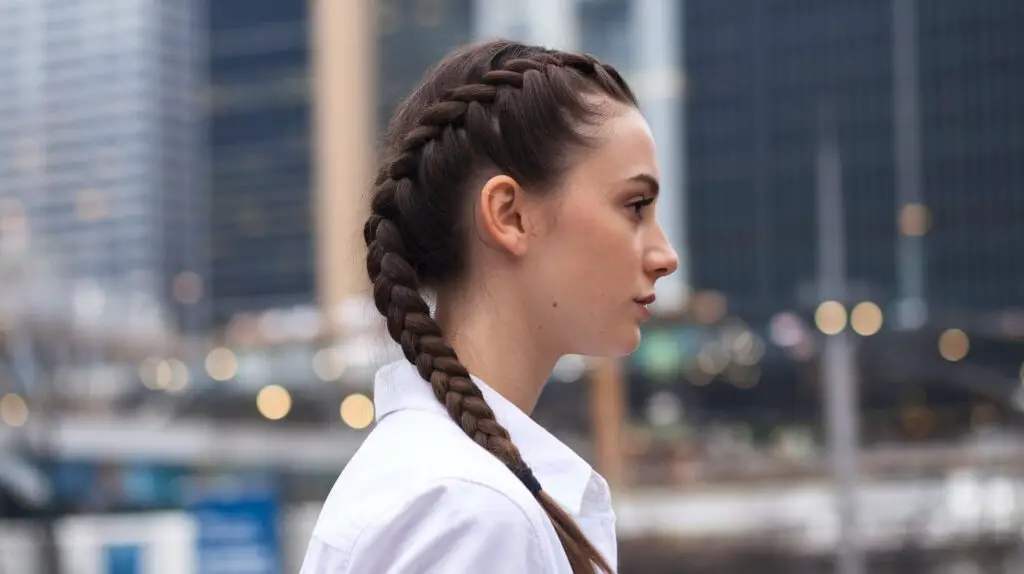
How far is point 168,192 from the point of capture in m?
82.3

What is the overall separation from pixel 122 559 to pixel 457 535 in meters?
7.44

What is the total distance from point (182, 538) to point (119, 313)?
149 feet

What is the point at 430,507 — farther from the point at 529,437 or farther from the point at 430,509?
the point at 529,437

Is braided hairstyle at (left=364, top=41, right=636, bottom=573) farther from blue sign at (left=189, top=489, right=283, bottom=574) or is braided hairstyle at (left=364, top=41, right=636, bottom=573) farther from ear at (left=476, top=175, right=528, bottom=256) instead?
blue sign at (left=189, top=489, right=283, bottom=574)

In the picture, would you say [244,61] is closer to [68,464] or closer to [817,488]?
[68,464]

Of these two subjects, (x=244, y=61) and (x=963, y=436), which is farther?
(x=244, y=61)

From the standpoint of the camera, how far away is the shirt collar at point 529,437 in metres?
0.86

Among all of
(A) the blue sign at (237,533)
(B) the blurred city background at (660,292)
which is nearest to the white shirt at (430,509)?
(B) the blurred city background at (660,292)

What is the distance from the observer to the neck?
90cm

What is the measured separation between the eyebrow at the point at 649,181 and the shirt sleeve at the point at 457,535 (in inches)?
9.6

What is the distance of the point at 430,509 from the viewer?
73 cm

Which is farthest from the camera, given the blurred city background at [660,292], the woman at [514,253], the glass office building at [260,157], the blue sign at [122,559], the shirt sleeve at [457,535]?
the glass office building at [260,157]

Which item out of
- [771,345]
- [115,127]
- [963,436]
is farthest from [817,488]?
[115,127]

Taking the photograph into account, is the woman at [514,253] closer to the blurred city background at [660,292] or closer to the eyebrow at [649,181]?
the eyebrow at [649,181]
